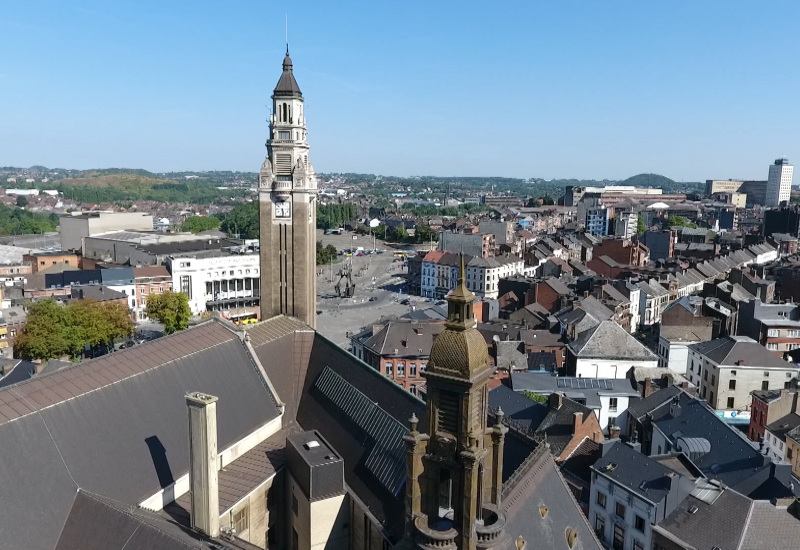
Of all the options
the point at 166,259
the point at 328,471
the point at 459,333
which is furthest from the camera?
the point at 166,259

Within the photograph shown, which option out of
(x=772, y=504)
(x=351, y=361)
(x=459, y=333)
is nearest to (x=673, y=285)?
(x=772, y=504)

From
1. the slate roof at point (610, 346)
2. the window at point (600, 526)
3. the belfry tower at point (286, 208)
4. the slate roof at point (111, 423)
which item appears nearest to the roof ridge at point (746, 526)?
the window at point (600, 526)

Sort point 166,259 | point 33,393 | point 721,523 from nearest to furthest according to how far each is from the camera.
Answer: point 33,393
point 721,523
point 166,259

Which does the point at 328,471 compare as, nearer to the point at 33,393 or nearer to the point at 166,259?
the point at 33,393

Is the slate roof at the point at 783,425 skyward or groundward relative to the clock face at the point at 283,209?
groundward

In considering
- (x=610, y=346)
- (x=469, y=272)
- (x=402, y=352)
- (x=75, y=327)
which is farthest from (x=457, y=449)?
(x=469, y=272)

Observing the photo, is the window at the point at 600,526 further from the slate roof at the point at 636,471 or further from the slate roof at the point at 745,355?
the slate roof at the point at 745,355

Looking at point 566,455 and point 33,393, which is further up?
point 33,393
